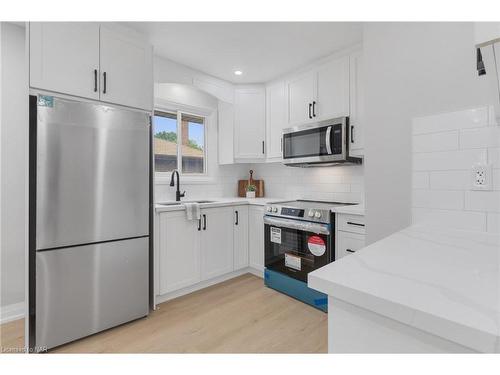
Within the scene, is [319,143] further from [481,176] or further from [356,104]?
[481,176]

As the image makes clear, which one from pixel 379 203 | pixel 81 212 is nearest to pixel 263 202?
pixel 379 203

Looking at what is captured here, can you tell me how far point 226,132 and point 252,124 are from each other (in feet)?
1.15

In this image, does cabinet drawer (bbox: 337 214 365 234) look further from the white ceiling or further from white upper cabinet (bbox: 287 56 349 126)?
the white ceiling

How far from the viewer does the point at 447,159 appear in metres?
1.36

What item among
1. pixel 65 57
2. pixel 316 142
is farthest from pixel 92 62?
pixel 316 142

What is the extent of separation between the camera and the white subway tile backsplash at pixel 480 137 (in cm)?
122

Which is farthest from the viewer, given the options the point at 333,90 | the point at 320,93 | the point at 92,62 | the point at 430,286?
the point at 320,93

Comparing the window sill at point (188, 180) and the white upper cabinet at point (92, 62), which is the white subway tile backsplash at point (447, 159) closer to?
the white upper cabinet at point (92, 62)

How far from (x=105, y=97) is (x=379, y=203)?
201cm

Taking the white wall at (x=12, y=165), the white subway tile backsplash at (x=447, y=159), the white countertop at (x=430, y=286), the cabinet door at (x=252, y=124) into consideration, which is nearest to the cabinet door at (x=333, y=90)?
the cabinet door at (x=252, y=124)

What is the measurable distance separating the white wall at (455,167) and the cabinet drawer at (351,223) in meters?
0.62

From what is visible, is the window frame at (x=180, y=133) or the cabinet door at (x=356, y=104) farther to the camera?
the window frame at (x=180, y=133)

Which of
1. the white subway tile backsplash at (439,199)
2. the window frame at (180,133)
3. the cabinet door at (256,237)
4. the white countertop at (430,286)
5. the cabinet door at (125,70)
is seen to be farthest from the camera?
the window frame at (180,133)

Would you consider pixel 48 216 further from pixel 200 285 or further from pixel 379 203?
pixel 379 203
